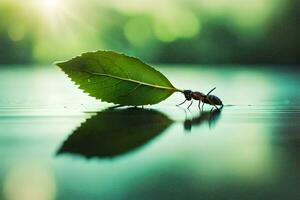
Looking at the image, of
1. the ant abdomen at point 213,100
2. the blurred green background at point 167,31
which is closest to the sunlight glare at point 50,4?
the blurred green background at point 167,31

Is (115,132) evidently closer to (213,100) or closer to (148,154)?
(148,154)

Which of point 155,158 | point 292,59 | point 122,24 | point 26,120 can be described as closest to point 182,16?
point 122,24

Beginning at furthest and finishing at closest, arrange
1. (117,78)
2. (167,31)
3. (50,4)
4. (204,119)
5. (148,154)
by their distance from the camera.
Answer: (167,31) → (50,4) → (117,78) → (204,119) → (148,154)

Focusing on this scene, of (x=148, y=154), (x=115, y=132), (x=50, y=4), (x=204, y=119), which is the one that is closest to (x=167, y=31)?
(x=50, y=4)

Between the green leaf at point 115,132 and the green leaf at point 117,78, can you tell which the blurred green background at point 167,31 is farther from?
the green leaf at point 115,132

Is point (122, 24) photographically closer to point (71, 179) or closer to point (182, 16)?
point (182, 16)

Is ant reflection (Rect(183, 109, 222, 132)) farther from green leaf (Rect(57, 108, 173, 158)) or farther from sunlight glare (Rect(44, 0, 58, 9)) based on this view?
sunlight glare (Rect(44, 0, 58, 9))
